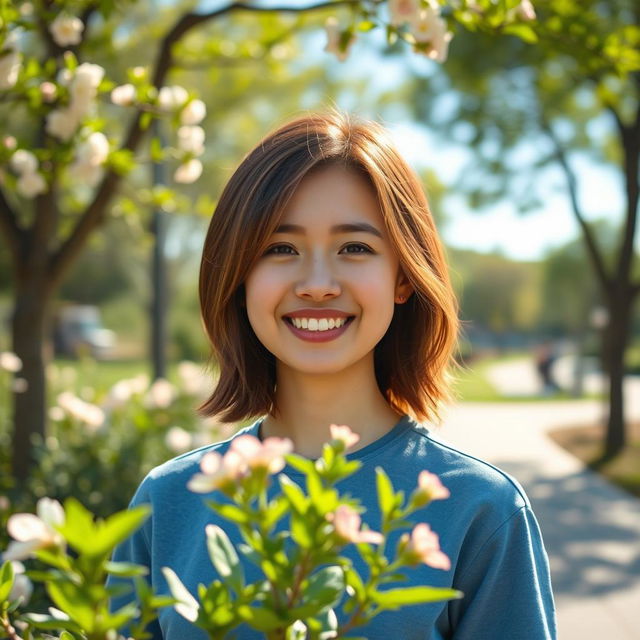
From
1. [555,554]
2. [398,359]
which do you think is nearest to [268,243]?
[398,359]

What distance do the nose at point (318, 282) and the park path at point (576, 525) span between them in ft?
1.85

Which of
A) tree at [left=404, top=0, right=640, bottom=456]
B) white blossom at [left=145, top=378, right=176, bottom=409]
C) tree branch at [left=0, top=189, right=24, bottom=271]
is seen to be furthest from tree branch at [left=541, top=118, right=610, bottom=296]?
tree branch at [left=0, top=189, right=24, bottom=271]

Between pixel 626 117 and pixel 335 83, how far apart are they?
9594 mm

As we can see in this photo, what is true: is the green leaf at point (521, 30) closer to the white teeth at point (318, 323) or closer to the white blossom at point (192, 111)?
the white blossom at point (192, 111)

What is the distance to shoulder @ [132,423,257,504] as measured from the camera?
66.4 inches

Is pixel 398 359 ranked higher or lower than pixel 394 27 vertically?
lower

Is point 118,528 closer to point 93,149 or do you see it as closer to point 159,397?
point 93,149

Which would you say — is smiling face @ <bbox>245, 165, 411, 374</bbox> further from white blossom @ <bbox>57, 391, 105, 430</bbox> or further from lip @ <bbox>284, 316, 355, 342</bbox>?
white blossom @ <bbox>57, 391, 105, 430</bbox>

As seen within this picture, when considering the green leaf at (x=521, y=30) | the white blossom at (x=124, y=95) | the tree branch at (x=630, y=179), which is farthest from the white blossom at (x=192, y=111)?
the tree branch at (x=630, y=179)

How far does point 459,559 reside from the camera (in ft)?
4.84

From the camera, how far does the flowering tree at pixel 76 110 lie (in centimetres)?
259

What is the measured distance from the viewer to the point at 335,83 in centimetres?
1947

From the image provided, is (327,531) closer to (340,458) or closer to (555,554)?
(340,458)

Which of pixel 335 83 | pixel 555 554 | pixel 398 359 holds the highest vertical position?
pixel 335 83
